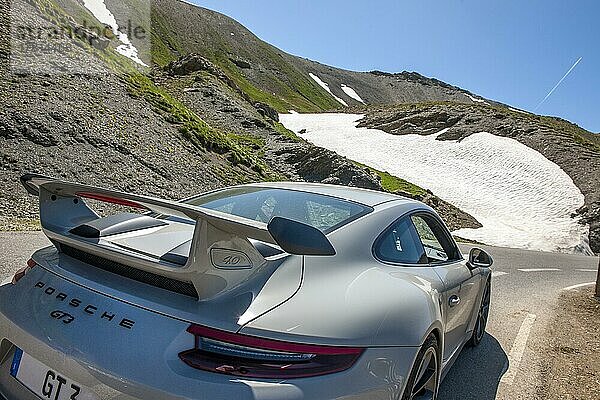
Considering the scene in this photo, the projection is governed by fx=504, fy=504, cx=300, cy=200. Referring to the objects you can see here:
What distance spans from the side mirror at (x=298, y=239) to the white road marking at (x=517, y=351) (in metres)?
2.94

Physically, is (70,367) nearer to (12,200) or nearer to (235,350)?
(235,350)

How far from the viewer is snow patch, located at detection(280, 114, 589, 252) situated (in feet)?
81.2

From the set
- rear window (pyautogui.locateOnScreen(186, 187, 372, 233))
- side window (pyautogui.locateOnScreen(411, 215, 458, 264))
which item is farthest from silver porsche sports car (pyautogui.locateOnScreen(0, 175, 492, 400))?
side window (pyautogui.locateOnScreen(411, 215, 458, 264))

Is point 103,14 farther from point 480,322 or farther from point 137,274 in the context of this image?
point 137,274

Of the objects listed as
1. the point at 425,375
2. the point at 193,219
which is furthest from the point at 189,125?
the point at 193,219

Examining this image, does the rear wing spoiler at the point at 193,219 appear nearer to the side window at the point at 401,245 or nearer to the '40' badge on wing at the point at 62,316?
the '40' badge on wing at the point at 62,316

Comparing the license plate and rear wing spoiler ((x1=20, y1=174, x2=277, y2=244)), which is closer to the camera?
the license plate

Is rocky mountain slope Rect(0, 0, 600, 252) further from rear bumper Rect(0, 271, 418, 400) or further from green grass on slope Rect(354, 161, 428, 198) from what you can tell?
rear bumper Rect(0, 271, 418, 400)

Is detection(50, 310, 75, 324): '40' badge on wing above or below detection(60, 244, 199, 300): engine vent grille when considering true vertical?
below

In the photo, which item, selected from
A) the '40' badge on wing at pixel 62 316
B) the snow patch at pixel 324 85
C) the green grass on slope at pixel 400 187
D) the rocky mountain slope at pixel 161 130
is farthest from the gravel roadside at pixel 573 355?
the snow patch at pixel 324 85

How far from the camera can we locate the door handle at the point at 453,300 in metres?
3.28

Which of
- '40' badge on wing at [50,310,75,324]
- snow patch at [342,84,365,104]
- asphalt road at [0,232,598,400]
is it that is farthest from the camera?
snow patch at [342,84,365,104]

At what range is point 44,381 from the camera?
200cm

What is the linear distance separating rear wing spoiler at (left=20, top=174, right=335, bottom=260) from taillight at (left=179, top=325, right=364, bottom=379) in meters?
0.34
